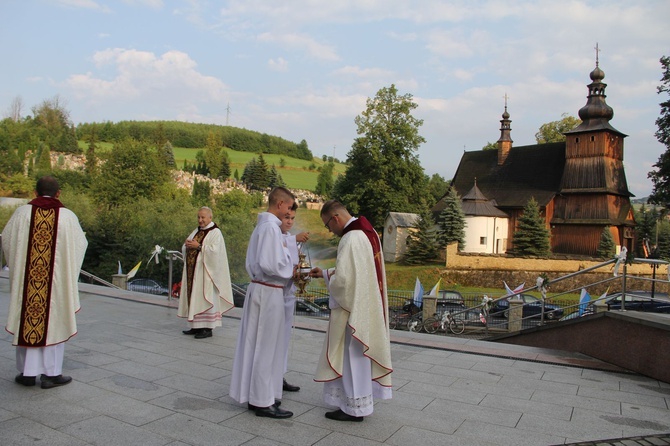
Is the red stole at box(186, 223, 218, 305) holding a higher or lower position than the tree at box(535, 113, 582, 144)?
lower

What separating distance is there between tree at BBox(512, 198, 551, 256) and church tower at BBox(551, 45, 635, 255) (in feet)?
19.1

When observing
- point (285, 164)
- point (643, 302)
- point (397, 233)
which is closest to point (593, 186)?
point (397, 233)

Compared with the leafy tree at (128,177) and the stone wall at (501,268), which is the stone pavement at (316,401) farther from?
the leafy tree at (128,177)

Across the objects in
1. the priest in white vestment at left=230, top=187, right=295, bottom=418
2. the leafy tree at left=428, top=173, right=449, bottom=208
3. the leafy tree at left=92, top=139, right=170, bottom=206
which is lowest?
the priest in white vestment at left=230, top=187, right=295, bottom=418

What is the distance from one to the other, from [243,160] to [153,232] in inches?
3135

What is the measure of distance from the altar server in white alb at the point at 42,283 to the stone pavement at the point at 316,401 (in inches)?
11.8

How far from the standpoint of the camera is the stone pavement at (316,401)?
14.7 ft

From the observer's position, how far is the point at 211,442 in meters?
4.23

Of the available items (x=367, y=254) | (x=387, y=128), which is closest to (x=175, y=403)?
(x=367, y=254)

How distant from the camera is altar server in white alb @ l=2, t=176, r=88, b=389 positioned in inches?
214

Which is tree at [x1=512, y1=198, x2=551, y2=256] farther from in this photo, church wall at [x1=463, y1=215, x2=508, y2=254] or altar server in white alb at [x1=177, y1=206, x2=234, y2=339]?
altar server in white alb at [x1=177, y1=206, x2=234, y2=339]

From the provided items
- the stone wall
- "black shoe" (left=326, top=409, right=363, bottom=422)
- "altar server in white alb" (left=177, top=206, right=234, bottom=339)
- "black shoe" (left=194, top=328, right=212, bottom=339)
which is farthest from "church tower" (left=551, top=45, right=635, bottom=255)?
"black shoe" (left=326, top=409, right=363, bottom=422)

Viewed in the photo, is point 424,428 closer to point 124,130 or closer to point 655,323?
point 655,323

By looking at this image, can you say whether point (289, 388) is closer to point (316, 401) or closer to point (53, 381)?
point (316, 401)
